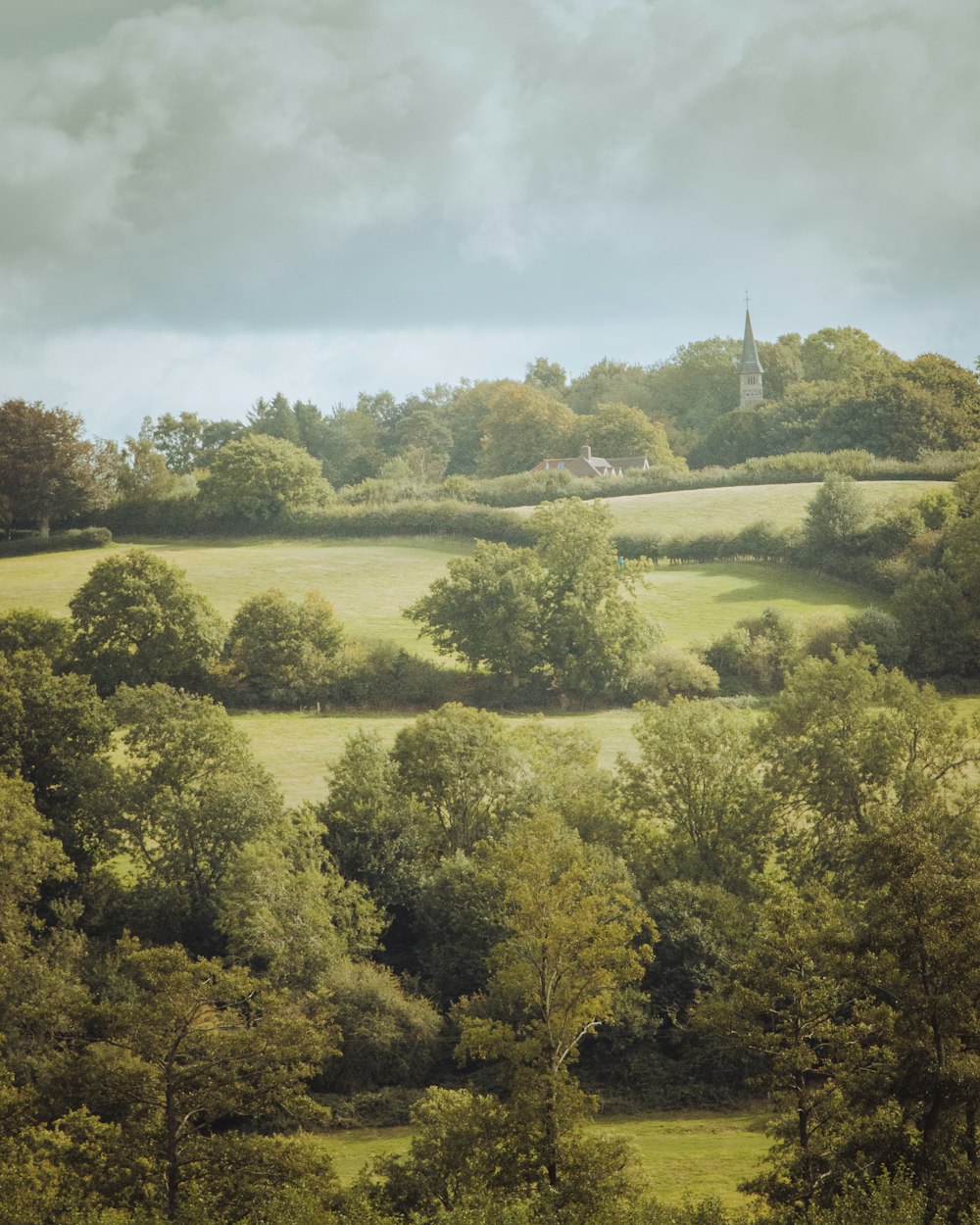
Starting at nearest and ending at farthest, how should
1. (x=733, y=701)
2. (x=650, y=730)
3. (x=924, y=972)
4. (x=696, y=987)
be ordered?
(x=924, y=972)
(x=696, y=987)
(x=650, y=730)
(x=733, y=701)

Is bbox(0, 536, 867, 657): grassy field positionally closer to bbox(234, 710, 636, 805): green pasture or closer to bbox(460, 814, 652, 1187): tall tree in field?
bbox(234, 710, 636, 805): green pasture

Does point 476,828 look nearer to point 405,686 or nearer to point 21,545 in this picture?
point 405,686

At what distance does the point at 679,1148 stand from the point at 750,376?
110 m

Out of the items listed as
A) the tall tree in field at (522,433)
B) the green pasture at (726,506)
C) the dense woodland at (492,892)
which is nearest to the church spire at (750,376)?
the tall tree in field at (522,433)

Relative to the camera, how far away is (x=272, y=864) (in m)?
32.9

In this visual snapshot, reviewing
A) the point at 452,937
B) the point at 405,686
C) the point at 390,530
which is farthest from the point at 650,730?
the point at 390,530

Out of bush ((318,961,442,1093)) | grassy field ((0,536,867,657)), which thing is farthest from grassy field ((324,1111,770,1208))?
grassy field ((0,536,867,657))

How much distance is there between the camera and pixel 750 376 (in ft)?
425

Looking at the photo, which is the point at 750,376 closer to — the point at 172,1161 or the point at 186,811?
the point at 186,811

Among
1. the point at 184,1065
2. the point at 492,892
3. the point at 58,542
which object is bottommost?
the point at 184,1065

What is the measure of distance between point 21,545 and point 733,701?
3920cm

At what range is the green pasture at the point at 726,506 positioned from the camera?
73875 mm

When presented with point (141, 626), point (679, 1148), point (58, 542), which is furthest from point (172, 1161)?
point (58, 542)

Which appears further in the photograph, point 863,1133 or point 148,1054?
point 148,1054
